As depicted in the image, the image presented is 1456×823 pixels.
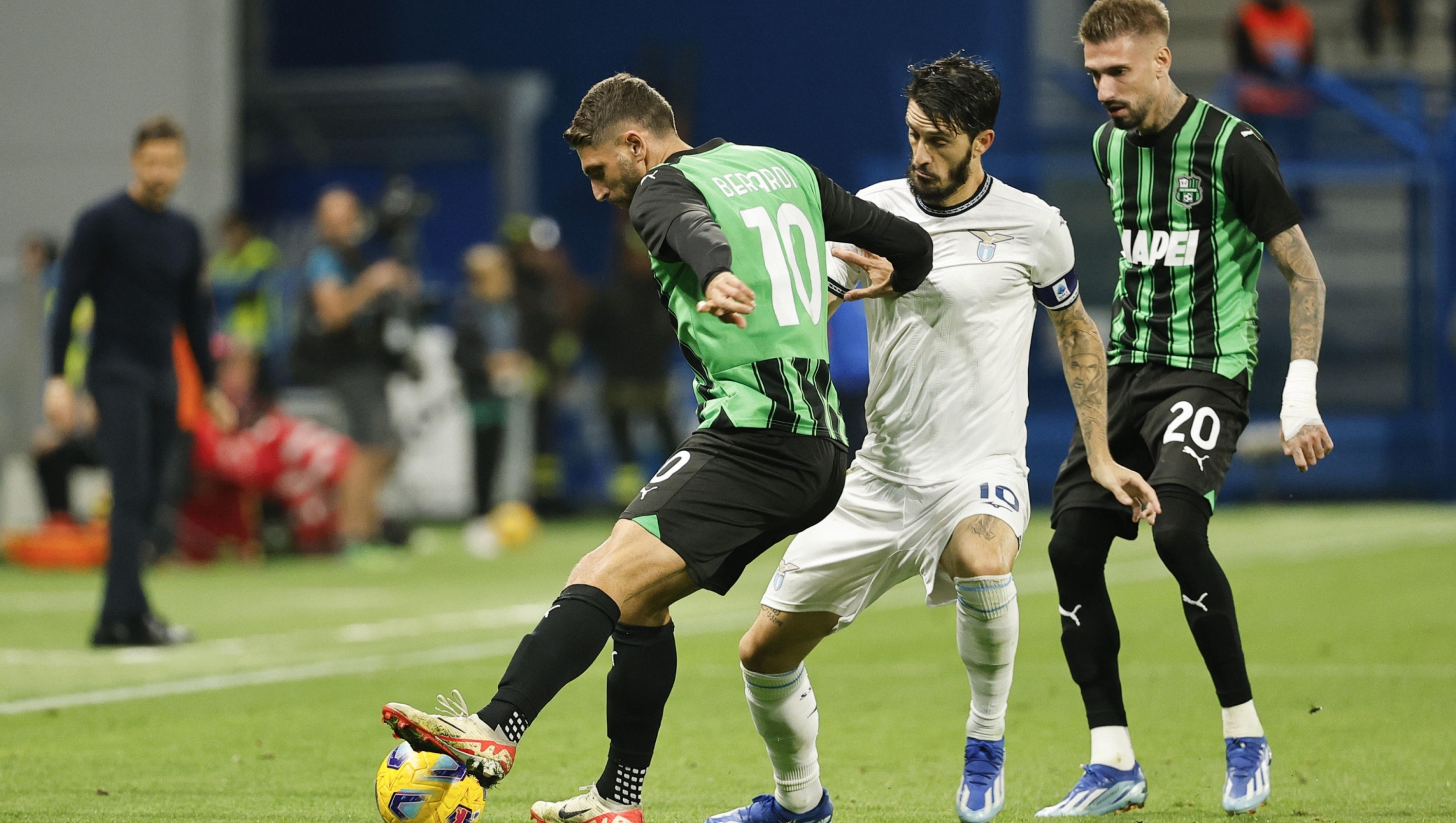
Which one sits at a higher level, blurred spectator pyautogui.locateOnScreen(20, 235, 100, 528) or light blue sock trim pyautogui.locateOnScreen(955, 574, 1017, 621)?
light blue sock trim pyautogui.locateOnScreen(955, 574, 1017, 621)

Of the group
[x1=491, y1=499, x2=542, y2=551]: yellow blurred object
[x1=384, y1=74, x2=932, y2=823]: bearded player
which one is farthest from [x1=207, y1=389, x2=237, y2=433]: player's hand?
[x1=384, y1=74, x2=932, y2=823]: bearded player

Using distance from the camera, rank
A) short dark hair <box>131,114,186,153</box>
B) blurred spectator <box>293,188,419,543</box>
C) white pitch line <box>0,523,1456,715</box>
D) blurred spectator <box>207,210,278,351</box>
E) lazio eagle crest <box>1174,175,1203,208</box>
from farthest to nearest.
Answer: blurred spectator <box>207,210,278,351</box> < blurred spectator <box>293,188,419,543</box> < short dark hair <box>131,114,186,153</box> < white pitch line <box>0,523,1456,715</box> < lazio eagle crest <box>1174,175,1203,208</box>

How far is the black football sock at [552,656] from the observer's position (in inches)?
153

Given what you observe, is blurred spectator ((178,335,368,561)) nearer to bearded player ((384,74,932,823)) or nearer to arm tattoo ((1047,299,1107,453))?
arm tattoo ((1047,299,1107,453))

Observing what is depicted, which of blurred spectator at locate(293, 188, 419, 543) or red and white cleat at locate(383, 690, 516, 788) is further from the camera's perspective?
blurred spectator at locate(293, 188, 419, 543)

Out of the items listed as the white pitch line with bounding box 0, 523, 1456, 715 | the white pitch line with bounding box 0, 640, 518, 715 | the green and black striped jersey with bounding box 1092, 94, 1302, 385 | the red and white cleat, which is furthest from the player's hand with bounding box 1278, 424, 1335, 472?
the white pitch line with bounding box 0, 640, 518, 715

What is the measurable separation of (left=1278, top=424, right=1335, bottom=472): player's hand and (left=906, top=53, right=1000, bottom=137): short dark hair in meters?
1.10

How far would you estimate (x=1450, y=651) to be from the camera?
8062 mm

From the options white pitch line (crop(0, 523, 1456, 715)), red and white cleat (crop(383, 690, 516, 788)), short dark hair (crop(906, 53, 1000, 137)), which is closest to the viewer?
red and white cleat (crop(383, 690, 516, 788))

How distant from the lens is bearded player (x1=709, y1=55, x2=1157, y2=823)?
471 centimetres

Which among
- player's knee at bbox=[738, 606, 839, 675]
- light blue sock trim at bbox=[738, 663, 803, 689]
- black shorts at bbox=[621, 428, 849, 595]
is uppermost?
black shorts at bbox=[621, 428, 849, 595]

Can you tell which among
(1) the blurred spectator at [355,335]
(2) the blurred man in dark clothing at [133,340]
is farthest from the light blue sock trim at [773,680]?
(1) the blurred spectator at [355,335]

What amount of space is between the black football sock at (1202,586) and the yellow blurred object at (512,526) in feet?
30.8

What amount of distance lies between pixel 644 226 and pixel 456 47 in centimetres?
1740
